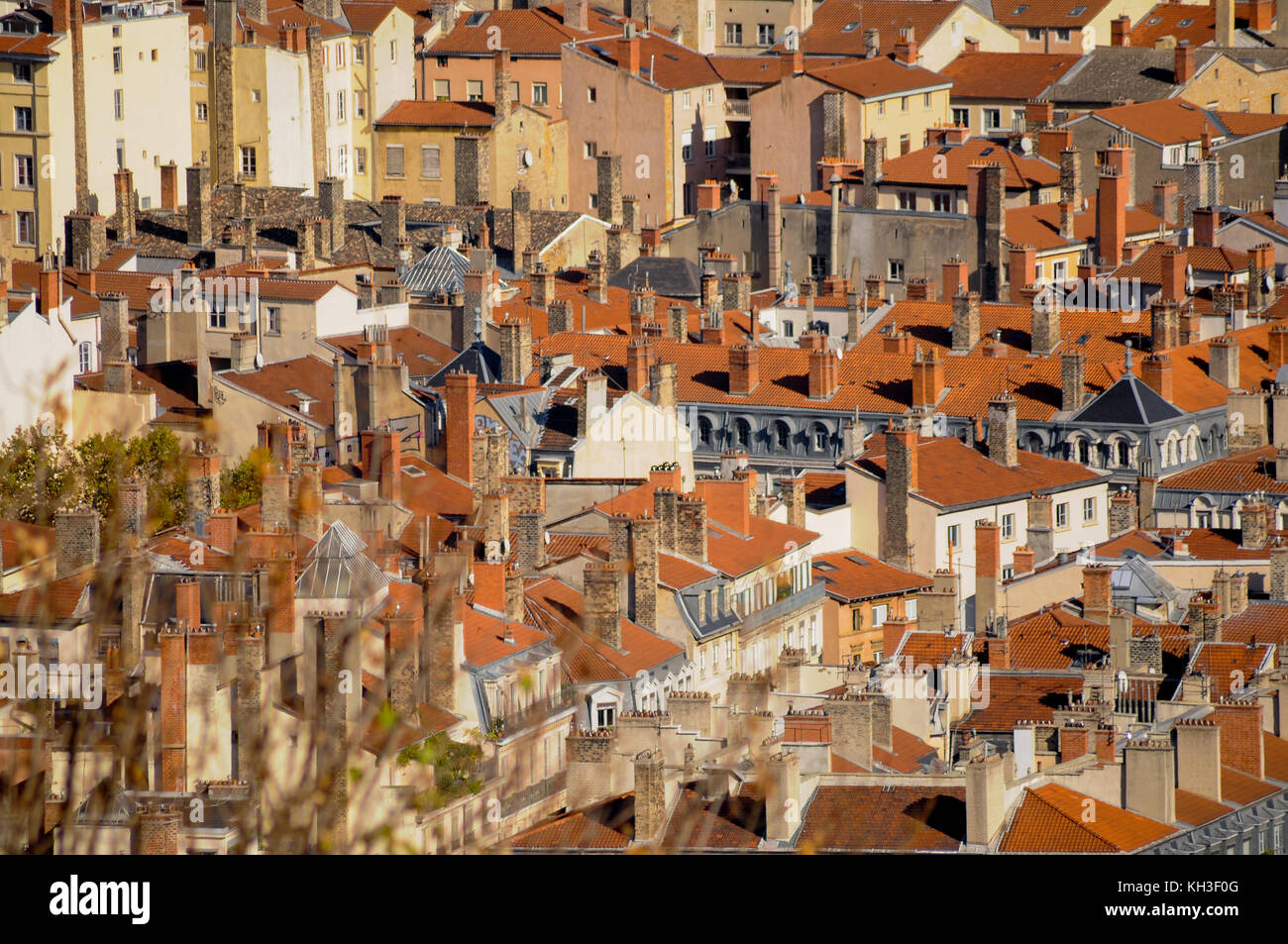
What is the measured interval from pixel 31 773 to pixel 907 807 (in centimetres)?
2123

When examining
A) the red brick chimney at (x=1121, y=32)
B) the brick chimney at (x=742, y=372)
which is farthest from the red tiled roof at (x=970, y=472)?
the red brick chimney at (x=1121, y=32)

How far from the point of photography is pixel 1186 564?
4869 centimetres

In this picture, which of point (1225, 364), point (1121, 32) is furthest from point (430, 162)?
point (1225, 364)

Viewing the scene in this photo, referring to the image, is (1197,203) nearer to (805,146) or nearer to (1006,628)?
(805,146)

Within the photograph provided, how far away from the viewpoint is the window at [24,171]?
78.9 m

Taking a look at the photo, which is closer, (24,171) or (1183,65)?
(24,171)

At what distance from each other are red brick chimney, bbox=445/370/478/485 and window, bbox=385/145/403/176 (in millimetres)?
38419

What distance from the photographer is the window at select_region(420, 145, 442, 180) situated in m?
88.8

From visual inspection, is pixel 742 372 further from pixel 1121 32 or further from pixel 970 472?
pixel 1121 32

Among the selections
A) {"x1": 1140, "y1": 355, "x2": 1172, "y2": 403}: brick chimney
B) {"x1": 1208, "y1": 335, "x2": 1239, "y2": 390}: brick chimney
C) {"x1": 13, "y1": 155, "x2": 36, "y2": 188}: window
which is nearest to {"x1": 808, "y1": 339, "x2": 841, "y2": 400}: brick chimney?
{"x1": 1140, "y1": 355, "x2": 1172, "y2": 403}: brick chimney

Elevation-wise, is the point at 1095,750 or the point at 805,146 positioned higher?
the point at 805,146

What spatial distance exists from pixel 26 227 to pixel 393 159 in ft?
46.7

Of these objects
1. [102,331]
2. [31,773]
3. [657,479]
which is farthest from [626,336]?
[31,773]

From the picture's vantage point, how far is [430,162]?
88.9m
